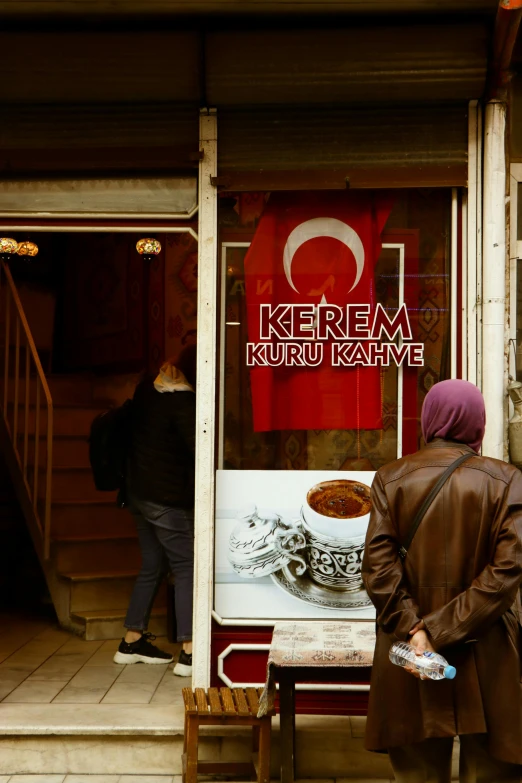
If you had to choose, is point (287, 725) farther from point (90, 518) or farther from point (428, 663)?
point (90, 518)

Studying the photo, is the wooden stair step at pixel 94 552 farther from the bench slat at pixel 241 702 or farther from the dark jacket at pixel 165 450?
the bench slat at pixel 241 702

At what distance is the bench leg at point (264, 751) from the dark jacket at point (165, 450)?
2211 millimetres

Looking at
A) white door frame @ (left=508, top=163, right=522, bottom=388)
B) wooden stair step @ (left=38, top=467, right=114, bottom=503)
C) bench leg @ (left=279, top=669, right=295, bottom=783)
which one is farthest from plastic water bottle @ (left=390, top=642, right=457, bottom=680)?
wooden stair step @ (left=38, top=467, right=114, bottom=503)

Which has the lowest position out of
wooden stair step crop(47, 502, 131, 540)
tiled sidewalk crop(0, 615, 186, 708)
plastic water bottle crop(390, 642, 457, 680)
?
tiled sidewalk crop(0, 615, 186, 708)

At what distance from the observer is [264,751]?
4.41 meters

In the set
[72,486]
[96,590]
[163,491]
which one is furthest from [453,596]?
[72,486]

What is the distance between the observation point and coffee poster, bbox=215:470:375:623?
16.6ft

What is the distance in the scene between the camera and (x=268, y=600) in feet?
16.7

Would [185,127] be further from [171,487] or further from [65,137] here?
[171,487]

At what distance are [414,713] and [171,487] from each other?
3205 mm

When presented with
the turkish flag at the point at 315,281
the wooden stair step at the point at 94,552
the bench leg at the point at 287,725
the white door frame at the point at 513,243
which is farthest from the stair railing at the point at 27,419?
the white door frame at the point at 513,243

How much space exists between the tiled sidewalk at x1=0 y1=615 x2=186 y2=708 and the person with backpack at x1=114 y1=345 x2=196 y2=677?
0.69 ft

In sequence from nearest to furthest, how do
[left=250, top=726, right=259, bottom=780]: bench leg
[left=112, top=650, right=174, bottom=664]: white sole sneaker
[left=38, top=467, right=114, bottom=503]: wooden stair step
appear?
1. [left=250, top=726, right=259, bottom=780]: bench leg
2. [left=112, top=650, right=174, bottom=664]: white sole sneaker
3. [left=38, top=467, right=114, bottom=503]: wooden stair step

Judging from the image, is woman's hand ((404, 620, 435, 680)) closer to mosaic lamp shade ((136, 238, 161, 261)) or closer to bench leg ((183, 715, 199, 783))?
bench leg ((183, 715, 199, 783))
